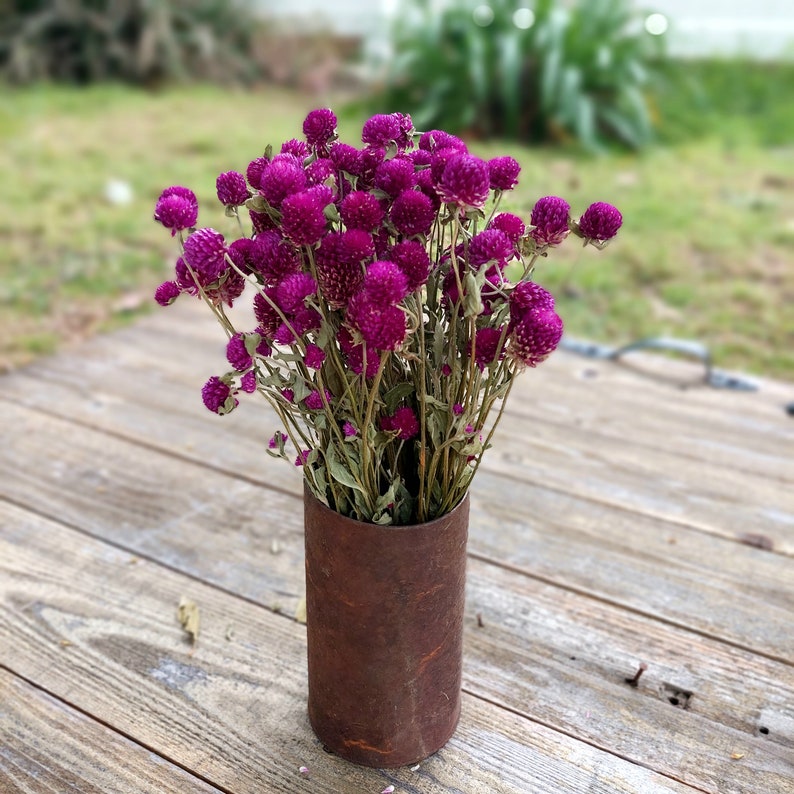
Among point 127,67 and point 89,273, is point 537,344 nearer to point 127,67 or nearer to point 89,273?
point 89,273

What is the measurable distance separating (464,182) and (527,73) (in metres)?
4.08

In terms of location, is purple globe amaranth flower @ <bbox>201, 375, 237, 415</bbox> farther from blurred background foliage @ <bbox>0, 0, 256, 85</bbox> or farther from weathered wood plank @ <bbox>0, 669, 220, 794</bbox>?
blurred background foliage @ <bbox>0, 0, 256, 85</bbox>

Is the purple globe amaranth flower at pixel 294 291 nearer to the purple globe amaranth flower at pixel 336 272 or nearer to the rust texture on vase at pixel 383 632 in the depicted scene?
the purple globe amaranth flower at pixel 336 272

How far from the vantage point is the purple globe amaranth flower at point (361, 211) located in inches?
32.2

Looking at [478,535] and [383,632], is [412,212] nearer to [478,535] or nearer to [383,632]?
[383,632]

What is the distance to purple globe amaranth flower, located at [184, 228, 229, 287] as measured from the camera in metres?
0.85

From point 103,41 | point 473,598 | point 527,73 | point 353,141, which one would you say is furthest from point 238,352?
point 103,41

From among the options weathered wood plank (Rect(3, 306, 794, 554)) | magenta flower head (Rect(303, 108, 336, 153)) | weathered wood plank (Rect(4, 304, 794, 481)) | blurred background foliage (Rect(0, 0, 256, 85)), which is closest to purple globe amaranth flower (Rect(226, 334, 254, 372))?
magenta flower head (Rect(303, 108, 336, 153))

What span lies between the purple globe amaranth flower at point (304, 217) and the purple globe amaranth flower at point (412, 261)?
71 millimetres

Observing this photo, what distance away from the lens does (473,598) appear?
1375 millimetres

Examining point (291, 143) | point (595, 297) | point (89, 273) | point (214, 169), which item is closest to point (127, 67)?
point (214, 169)

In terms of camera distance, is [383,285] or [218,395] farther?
[218,395]

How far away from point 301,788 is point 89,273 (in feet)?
8.01

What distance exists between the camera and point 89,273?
3.13 meters
